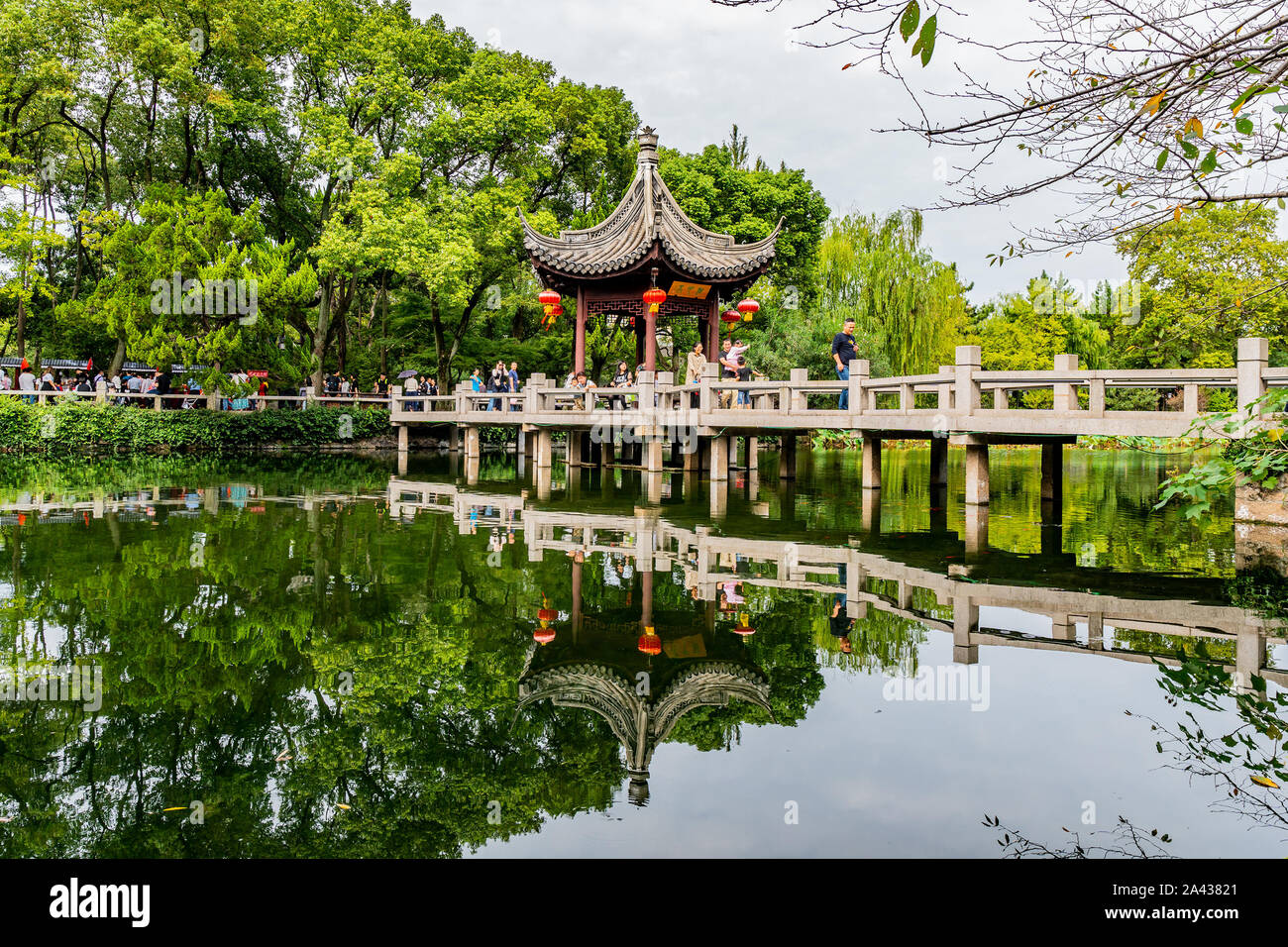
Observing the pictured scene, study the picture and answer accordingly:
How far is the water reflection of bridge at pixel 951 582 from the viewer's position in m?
5.05

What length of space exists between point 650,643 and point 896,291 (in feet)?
73.4

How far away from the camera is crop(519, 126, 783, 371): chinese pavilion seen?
15.2 metres

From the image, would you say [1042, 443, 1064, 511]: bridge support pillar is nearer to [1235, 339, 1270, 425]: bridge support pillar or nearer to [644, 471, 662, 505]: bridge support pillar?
[1235, 339, 1270, 425]: bridge support pillar

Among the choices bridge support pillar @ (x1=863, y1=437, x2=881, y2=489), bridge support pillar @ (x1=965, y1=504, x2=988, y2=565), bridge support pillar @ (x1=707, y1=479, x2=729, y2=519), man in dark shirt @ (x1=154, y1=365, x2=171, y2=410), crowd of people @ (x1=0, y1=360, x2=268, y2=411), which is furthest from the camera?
man in dark shirt @ (x1=154, y1=365, x2=171, y2=410)

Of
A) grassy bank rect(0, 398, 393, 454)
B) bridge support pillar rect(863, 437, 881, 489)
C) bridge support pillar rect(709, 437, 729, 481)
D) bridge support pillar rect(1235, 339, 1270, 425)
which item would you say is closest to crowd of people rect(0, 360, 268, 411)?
grassy bank rect(0, 398, 393, 454)

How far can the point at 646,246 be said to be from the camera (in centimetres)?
1466

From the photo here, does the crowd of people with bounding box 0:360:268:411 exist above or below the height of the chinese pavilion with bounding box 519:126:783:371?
below

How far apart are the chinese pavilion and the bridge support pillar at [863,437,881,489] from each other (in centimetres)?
402

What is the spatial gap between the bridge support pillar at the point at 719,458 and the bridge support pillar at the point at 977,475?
4.16 m

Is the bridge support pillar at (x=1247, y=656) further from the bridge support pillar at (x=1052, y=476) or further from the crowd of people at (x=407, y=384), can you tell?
the crowd of people at (x=407, y=384)

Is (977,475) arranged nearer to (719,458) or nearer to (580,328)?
(719,458)

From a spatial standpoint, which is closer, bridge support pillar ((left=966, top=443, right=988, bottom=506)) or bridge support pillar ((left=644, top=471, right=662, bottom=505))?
bridge support pillar ((left=966, top=443, right=988, bottom=506))
